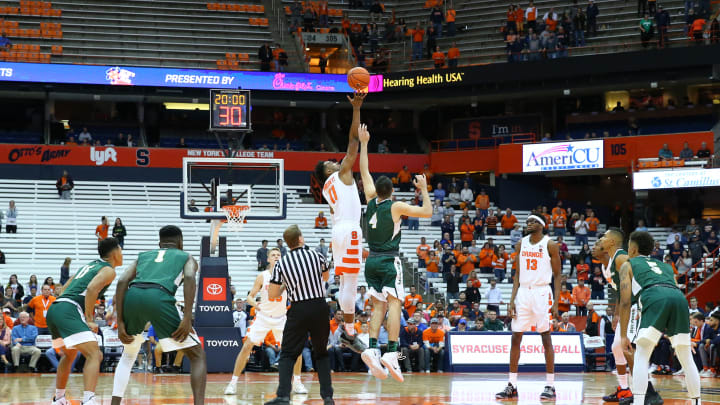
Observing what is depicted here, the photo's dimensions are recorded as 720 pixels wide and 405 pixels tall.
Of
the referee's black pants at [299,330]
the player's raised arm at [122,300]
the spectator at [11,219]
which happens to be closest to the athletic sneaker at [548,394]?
the referee's black pants at [299,330]

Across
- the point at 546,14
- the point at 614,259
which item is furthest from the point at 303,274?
the point at 546,14

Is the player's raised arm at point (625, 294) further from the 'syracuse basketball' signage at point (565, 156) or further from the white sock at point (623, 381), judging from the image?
the 'syracuse basketball' signage at point (565, 156)

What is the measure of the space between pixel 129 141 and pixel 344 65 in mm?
9716

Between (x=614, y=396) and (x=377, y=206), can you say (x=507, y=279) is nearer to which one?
(x=614, y=396)

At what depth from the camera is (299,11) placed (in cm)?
4150

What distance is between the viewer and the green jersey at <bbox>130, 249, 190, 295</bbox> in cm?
973

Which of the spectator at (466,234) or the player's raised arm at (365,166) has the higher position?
the player's raised arm at (365,166)

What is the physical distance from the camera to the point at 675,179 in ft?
108

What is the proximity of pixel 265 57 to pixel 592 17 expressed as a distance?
13227 mm

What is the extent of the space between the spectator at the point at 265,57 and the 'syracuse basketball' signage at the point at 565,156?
1104 centimetres

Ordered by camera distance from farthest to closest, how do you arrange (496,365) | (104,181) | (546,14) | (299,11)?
(299,11)
(546,14)
(104,181)
(496,365)

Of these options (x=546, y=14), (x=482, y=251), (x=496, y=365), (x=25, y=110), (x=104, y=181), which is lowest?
(x=496, y=365)

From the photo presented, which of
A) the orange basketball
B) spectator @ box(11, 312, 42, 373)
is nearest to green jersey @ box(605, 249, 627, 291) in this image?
the orange basketball

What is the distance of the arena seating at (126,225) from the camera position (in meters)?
29.3
